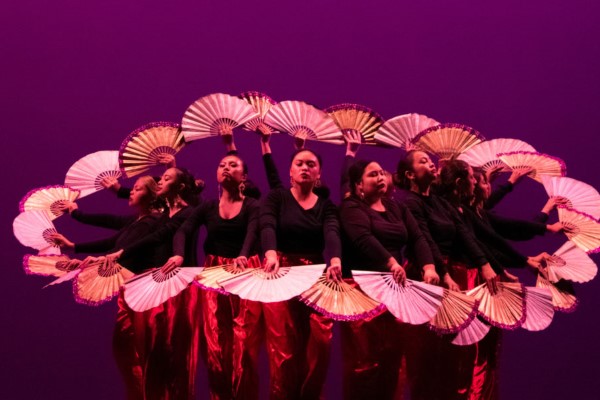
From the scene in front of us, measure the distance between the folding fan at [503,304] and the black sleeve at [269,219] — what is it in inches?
42.6

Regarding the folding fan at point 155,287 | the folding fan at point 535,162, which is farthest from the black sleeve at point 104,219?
the folding fan at point 535,162

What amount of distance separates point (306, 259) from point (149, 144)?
4.12ft

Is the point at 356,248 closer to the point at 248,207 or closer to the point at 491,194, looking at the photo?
the point at 248,207

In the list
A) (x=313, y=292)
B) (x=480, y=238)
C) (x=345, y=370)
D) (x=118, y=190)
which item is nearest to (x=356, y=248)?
(x=313, y=292)

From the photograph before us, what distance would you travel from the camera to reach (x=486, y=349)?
3.75 m

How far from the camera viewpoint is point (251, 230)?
3.43m

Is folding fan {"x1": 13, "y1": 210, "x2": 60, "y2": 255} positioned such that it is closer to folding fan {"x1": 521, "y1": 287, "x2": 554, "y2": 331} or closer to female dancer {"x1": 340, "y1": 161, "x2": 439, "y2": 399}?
female dancer {"x1": 340, "y1": 161, "x2": 439, "y2": 399}

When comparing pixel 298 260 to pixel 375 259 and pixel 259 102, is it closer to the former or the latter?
pixel 375 259

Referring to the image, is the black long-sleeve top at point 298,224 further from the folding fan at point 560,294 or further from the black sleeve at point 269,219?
the folding fan at point 560,294

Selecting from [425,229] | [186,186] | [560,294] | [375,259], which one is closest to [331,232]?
[375,259]

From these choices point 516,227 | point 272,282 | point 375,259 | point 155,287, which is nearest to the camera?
point 272,282

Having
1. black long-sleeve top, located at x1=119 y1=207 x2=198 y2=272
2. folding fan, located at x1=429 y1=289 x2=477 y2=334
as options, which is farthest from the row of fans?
black long-sleeve top, located at x1=119 y1=207 x2=198 y2=272

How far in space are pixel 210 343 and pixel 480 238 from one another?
1670 mm

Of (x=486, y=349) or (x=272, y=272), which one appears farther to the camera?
(x=486, y=349)
